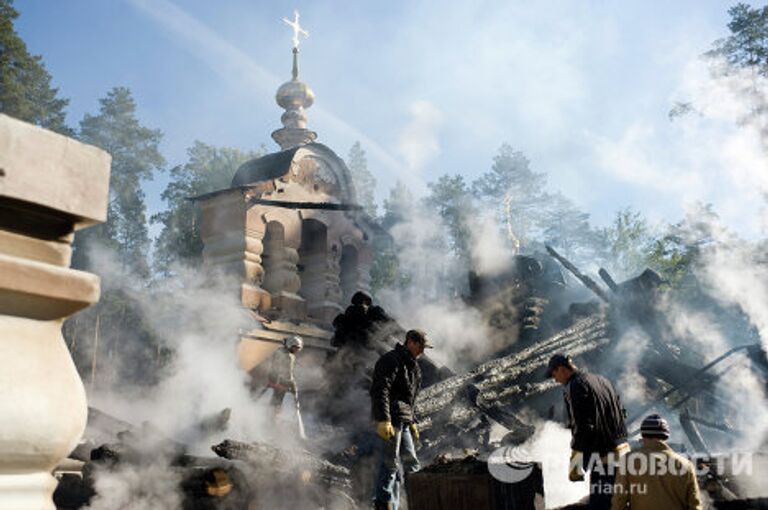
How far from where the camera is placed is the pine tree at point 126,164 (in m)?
34.1

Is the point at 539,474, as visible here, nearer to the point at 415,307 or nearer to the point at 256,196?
the point at 256,196

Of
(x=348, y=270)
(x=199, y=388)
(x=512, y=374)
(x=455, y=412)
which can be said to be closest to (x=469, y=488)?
(x=455, y=412)

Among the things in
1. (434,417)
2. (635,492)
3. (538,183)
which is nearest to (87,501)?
(434,417)

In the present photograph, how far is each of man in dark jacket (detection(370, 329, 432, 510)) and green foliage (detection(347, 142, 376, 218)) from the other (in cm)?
3458

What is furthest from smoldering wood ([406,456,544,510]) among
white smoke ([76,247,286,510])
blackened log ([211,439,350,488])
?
white smoke ([76,247,286,510])

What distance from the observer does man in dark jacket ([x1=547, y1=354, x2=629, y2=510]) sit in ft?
17.6

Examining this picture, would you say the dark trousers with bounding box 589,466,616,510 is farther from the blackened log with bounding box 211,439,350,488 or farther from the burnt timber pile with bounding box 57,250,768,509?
the blackened log with bounding box 211,439,350,488

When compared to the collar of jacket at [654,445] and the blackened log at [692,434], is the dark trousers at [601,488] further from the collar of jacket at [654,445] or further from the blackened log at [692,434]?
the blackened log at [692,434]

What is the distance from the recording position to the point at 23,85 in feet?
99.6

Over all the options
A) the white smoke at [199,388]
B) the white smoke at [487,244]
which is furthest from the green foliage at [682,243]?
the white smoke at [199,388]

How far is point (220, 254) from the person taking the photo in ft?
55.8

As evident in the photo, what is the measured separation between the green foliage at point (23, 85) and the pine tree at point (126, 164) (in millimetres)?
2970

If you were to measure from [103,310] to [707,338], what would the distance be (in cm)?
2295
